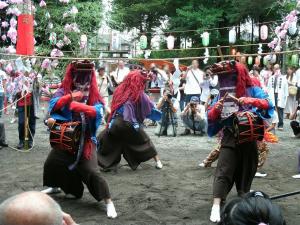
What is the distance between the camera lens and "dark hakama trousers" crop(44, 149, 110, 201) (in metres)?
5.13

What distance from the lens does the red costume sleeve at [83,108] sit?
16.5ft

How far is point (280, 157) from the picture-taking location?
8.43 m

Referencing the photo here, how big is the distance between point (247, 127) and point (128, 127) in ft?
8.12

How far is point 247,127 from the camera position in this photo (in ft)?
16.4

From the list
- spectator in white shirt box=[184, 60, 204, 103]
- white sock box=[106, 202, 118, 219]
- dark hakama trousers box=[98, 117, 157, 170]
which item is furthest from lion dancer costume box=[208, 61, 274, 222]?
spectator in white shirt box=[184, 60, 204, 103]

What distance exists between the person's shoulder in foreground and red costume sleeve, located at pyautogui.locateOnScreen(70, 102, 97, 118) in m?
3.49

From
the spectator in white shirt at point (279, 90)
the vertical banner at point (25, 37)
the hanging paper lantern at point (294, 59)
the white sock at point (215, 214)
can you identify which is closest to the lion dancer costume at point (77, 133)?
the white sock at point (215, 214)

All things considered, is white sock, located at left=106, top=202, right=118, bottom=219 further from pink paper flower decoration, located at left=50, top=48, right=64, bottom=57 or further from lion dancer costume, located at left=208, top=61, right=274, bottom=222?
pink paper flower decoration, located at left=50, top=48, right=64, bottom=57

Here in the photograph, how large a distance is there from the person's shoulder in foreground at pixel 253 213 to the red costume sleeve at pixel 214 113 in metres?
3.47

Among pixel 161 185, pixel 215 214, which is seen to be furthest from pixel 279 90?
pixel 215 214

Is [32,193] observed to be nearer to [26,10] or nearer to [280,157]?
[280,157]

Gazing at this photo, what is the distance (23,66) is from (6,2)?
5.13 m

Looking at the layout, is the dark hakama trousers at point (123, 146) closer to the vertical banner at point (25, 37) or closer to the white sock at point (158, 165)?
the white sock at point (158, 165)

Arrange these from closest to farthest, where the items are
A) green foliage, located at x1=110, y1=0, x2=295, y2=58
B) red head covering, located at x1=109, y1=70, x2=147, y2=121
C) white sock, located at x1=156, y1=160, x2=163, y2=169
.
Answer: red head covering, located at x1=109, y1=70, x2=147, y2=121 → white sock, located at x1=156, y1=160, x2=163, y2=169 → green foliage, located at x1=110, y1=0, x2=295, y2=58
